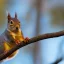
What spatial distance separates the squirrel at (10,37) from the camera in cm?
102

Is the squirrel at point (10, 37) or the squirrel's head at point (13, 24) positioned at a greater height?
the squirrel's head at point (13, 24)

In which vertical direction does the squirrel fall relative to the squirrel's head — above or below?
below

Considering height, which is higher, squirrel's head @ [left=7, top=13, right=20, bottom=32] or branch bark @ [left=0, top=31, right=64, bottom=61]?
squirrel's head @ [left=7, top=13, right=20, bottom=32]

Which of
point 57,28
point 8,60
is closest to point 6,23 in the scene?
point 8,60

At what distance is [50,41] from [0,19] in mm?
343

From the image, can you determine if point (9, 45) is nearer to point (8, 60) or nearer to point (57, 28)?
point (8, 60)

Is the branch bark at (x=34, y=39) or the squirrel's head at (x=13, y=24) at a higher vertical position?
the squirrel's head at (x=13, y=24)

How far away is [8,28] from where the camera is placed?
1027mm

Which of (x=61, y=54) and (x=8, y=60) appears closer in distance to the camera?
(x=8, y=60)

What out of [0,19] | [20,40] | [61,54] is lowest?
[61,54]

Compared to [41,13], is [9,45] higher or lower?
lower

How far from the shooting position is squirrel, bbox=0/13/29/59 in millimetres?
1020

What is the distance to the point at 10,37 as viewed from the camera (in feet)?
3.40

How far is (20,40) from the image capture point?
104 centimetres
